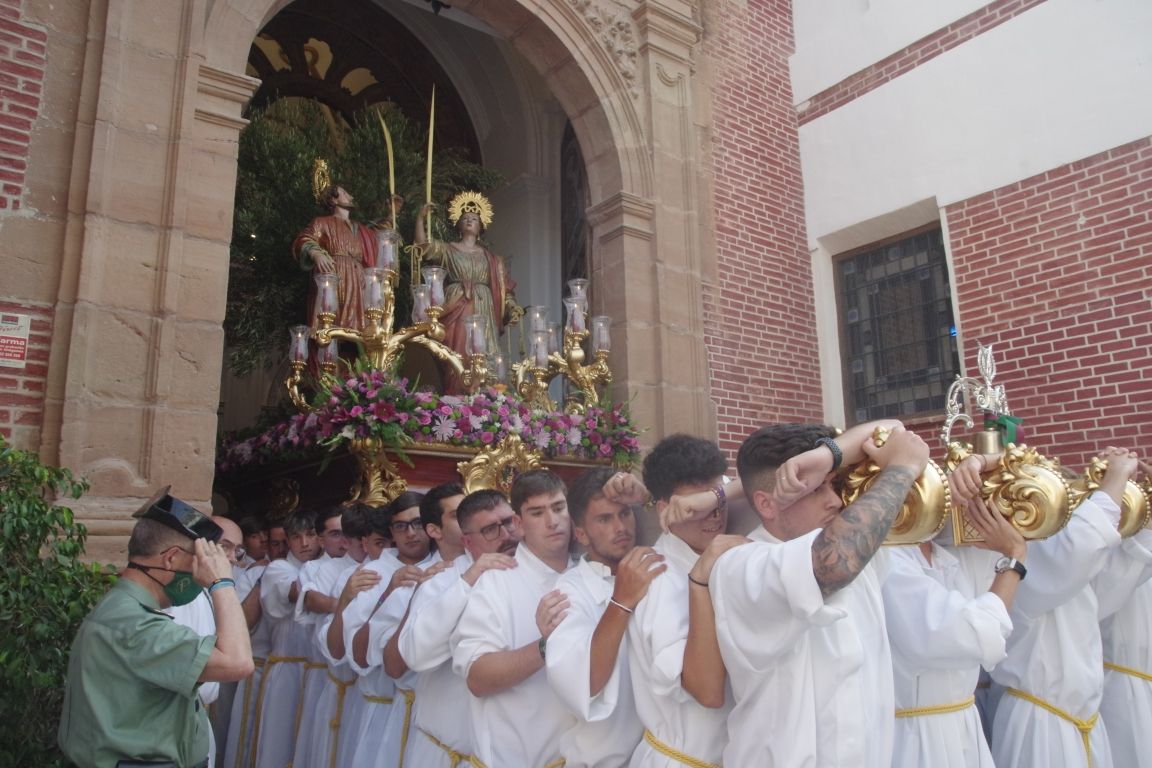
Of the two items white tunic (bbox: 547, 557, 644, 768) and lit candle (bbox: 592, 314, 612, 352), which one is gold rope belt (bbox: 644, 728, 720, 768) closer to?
white tunic (bbox: 547, 557, 644, 768)

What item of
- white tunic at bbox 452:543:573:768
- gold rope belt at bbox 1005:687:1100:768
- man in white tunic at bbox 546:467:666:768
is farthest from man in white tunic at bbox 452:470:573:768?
gold rope belt at bbox 1005:687:1100:768

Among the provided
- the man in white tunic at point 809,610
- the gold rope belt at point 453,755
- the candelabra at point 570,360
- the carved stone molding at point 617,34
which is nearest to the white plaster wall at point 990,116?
the carved stone molding at point 617,34

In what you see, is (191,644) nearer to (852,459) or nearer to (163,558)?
(163,558)

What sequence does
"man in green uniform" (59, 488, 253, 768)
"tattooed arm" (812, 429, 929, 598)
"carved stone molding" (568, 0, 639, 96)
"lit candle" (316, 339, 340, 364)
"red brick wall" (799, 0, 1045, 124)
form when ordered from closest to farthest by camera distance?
"tattooed arm" (812, 429, 929, 598)
"man in green uniform" (59, 488, 253, 768)
"lit candle" (316, 339, 340, 364)
"red brick wall" (799, 0, 1045, 124)
"carved stone molding" (568, 0, 639, 96)

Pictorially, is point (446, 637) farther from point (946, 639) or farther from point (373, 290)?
point (373, 290)

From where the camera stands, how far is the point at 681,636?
2457 mm

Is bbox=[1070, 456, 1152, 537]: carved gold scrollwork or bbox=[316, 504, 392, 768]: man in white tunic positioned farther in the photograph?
bbox=[316, 504, 392, 768]: man in white tunic

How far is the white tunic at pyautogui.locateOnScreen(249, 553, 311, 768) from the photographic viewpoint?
19.9ft

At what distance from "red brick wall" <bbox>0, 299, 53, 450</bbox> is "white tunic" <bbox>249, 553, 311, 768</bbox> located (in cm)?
162

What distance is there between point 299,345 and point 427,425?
1.45 meters

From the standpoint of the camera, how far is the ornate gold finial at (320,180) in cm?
889

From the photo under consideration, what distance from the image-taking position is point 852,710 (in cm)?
229

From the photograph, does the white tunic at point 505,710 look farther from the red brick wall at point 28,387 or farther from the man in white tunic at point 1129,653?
the red brick wall at point 28,387

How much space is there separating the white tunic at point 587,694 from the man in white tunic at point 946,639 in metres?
0.86
